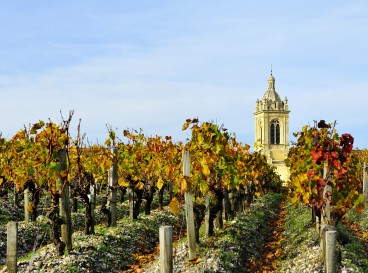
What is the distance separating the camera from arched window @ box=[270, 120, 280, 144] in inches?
5463

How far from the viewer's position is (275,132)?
139500 millimetres

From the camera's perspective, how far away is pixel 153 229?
71.2ft

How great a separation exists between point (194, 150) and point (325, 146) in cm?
422

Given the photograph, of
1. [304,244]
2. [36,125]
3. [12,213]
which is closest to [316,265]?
[304,244]

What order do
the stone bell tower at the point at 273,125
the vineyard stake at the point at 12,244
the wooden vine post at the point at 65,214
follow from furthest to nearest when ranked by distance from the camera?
1. the stone bell tower at the point at 273,125
2. the wooden vine post at the point at 65,214
3. the vineyard stake at the point at 12,244

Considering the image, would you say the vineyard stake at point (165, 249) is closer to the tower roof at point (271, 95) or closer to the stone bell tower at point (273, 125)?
the stone bell tower at point (273, 125)

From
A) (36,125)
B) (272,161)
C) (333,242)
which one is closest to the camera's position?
(333,242)

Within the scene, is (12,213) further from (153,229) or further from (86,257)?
(86,257)

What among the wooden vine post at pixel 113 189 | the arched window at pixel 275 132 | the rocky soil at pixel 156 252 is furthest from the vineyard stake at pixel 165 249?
the arched window at pixel 275 132

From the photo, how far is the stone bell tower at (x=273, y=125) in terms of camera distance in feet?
449

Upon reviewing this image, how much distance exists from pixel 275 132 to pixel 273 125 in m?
2.09

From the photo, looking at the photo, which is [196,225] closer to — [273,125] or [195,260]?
[195,260]

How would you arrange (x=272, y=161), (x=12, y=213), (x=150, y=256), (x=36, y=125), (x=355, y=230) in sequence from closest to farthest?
(x=36, y=125) < (x=150, y=256) < (x=355, y=230) < (x=12, y=213) < (x=272, y=161)

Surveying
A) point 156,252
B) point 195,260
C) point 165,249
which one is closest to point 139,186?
point 156,252
